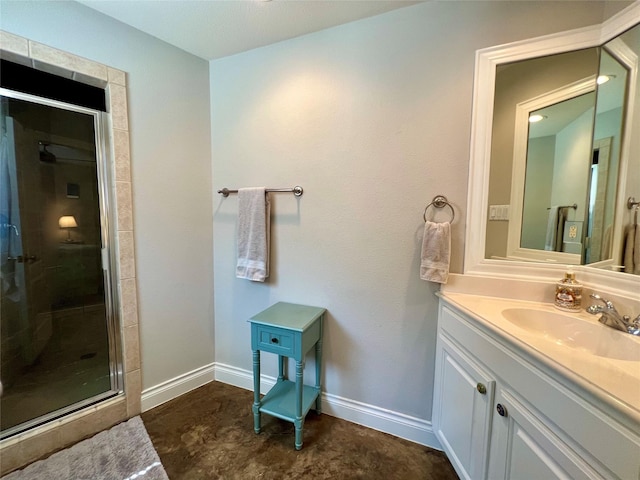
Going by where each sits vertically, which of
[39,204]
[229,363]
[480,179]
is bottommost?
[229,363]

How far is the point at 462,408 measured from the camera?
1.18 metres

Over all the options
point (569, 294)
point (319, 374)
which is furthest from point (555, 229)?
point (319, 374)

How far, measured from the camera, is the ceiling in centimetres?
141

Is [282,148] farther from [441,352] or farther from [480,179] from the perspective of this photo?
[441,352]

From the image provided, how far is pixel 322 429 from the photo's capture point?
1631 mm

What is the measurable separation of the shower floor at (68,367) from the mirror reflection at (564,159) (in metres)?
2.42

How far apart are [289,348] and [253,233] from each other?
0.79 m

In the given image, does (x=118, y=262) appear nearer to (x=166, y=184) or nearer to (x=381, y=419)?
(x=166, y=184)

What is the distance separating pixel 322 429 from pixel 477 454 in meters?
0.90

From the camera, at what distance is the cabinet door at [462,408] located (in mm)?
1038

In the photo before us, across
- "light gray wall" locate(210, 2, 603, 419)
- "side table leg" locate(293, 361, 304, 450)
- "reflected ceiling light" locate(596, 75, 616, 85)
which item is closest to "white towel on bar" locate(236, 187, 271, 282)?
"light gray wall" locate(210, 2, 603, 419)

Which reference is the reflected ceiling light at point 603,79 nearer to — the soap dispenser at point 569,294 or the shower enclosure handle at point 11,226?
the soap dispenser at point 569,294

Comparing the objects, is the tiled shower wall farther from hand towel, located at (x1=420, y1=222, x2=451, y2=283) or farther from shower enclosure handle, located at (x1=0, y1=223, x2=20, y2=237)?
hand towel, located at (x1=420, y1=222, x2=451, y2=283)

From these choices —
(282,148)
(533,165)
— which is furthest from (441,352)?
(282,148)
